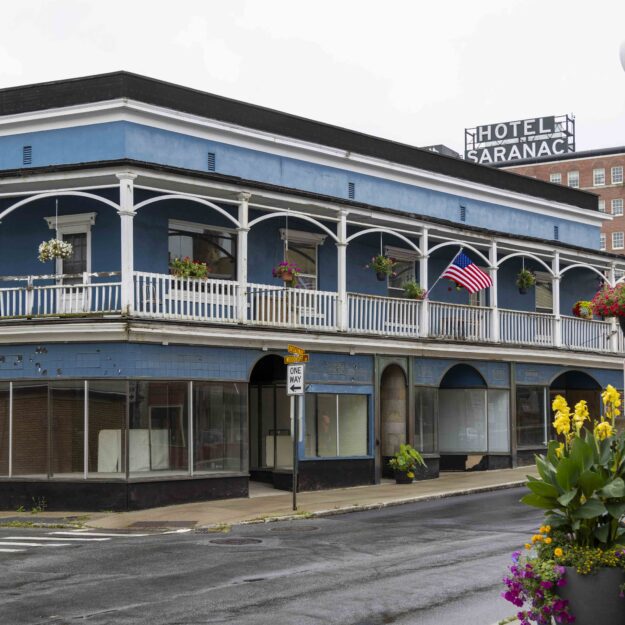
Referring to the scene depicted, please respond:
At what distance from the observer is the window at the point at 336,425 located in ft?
83.1

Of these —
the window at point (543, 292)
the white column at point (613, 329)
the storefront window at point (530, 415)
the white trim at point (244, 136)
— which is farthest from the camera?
the window at point (543, 292)

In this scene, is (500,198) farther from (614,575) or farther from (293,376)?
(614,575)

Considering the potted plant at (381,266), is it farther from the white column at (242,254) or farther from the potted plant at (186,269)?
the potted plant at (186,269)

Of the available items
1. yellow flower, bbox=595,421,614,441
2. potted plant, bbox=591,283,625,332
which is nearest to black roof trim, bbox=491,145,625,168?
potted plant, bbox=591,283,625,332

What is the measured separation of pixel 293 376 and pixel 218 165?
249 inches

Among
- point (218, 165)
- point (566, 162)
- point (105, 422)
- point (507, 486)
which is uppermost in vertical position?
point (566, 162)

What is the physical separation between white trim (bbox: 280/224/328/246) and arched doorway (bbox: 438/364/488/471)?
18.4ft

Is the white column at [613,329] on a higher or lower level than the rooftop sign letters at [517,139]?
lower

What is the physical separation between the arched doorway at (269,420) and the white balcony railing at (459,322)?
15.1 feet

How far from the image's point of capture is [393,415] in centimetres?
2758

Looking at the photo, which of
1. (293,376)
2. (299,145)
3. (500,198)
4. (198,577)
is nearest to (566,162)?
(500,198)

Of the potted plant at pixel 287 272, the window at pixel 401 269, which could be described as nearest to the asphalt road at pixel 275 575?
the potted plant at pixel 287 272

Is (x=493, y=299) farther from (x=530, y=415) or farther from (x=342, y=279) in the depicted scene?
(x=342, y=279)

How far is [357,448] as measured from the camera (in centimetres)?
2630
